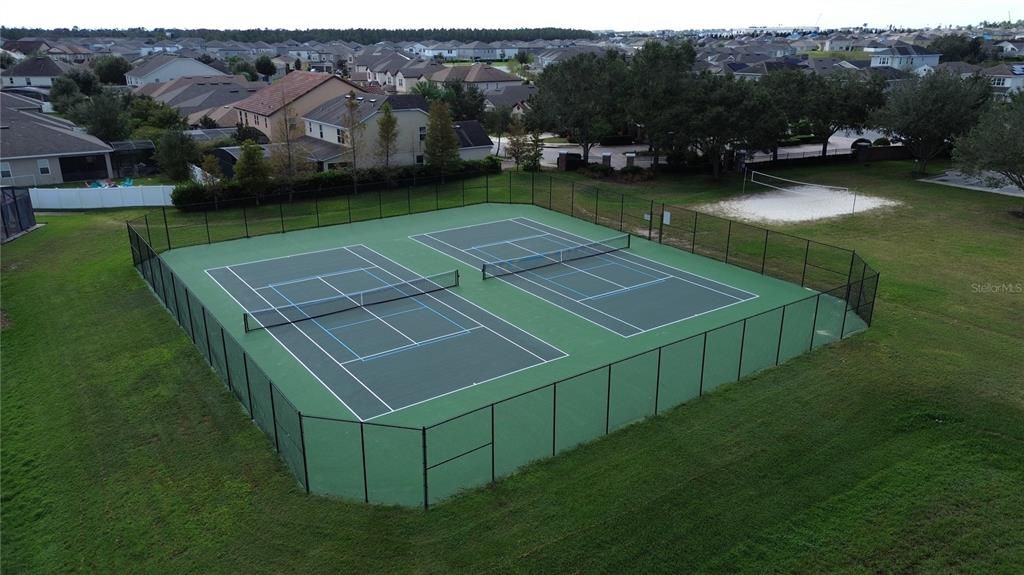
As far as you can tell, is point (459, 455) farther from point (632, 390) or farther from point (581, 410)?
point (632, 390)

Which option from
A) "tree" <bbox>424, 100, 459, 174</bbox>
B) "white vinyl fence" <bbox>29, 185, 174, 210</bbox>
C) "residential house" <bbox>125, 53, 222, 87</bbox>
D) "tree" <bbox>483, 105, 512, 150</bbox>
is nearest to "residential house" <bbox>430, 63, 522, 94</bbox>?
"tree" <bbox>483, 105, 512, 150</bbox>

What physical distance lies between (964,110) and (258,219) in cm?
4402

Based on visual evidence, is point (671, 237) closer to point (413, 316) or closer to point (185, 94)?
point (413, 316)

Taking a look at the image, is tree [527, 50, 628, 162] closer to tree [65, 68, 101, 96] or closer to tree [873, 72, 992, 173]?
tree [873, 72, 992, 173]

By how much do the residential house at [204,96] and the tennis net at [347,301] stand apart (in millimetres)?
42277

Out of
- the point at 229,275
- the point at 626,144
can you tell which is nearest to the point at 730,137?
the point at 626,144

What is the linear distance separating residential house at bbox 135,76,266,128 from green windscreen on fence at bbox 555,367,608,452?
171 feet

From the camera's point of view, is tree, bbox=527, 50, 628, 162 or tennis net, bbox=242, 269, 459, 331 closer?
tennis net, bbox=242, 269, 459, 331

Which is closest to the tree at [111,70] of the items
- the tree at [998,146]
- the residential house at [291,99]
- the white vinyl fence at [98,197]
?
the residential house at [291,99]

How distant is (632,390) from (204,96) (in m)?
69.9

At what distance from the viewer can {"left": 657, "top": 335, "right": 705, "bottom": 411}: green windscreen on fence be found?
686 inches

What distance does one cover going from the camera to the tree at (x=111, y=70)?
4097 inches

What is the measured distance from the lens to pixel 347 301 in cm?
2427

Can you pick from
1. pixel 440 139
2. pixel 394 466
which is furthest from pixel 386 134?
pixel 394 466
